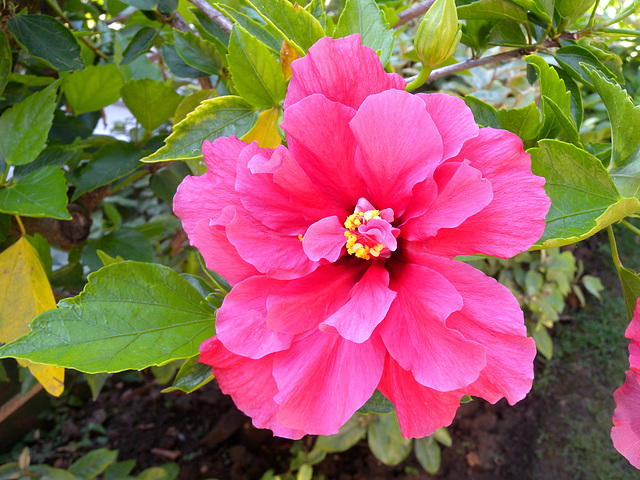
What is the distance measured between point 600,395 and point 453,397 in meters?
2.36

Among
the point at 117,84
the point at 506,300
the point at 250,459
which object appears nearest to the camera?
the point at 506,300

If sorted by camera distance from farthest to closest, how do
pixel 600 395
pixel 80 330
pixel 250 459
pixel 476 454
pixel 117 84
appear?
pixel 600 395, pixel 476 454, pixel 250 459, pixel 117 84, pixel 80 330

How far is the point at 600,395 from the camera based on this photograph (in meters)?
2.32

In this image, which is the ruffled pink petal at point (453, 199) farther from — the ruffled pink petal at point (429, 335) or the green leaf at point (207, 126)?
the green leaf at point (207, 126)

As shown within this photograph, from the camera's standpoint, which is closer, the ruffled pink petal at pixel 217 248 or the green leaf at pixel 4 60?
the ruffled pink petal at pixel 217 248

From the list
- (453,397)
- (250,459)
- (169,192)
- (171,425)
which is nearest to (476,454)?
(250,459)

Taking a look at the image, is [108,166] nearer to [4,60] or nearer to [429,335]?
[4,60]

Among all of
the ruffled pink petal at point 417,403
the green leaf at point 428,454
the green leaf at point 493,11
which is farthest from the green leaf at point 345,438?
the green leaf at point 493,11

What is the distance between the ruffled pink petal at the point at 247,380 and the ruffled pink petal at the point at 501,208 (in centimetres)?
21

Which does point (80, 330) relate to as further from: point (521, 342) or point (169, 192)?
point (169, 192)

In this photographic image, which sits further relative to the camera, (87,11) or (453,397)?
(87,11)

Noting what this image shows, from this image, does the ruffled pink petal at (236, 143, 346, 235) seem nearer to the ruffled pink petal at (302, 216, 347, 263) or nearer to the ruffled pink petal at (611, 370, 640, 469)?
the ruffled pink petal at (302, 216, 347, 263)

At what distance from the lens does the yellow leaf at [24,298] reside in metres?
0.66

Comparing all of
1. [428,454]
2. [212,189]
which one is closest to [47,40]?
[212,189]
